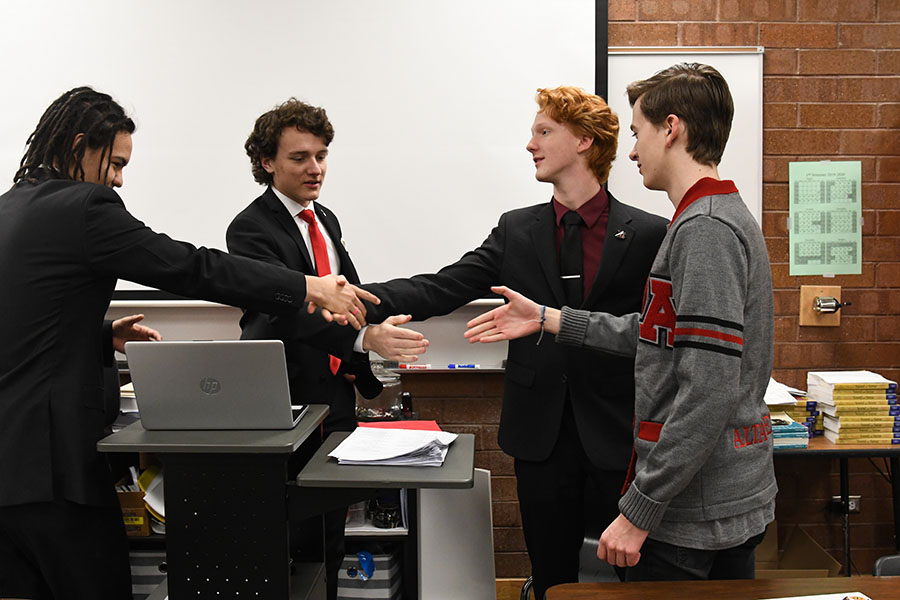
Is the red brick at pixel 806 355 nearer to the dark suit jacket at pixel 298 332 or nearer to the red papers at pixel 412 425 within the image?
the red papers at pixel 412 425

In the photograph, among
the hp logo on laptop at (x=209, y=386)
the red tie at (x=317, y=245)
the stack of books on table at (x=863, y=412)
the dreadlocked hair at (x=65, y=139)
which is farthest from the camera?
the stack of books on table at (x=863, y=412)

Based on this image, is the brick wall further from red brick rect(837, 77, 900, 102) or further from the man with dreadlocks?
the man with dreadlocks

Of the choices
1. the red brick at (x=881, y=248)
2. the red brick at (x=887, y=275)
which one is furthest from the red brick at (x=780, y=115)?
the red brick at (x=887, y=275)

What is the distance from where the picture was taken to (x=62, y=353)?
1.55 m

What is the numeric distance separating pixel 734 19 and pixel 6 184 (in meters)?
3.08

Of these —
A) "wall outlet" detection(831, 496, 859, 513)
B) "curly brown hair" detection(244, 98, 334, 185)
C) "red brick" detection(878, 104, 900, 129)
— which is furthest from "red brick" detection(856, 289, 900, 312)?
"curly brown hair" detection(244, 98, 334, 185)

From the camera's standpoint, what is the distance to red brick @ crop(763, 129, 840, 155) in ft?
9.41

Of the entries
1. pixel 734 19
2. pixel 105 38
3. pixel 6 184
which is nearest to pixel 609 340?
pixel 734 19

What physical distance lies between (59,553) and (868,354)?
9.73 ft

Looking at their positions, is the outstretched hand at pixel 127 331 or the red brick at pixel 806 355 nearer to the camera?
the outstretched hand at pixel 127 331

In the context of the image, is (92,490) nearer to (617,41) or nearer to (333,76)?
(333,76)

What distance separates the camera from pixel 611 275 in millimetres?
1838

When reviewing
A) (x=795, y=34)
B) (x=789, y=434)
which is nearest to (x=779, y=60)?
(x=795, y=34)

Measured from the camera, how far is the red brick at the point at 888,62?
2.85 m
